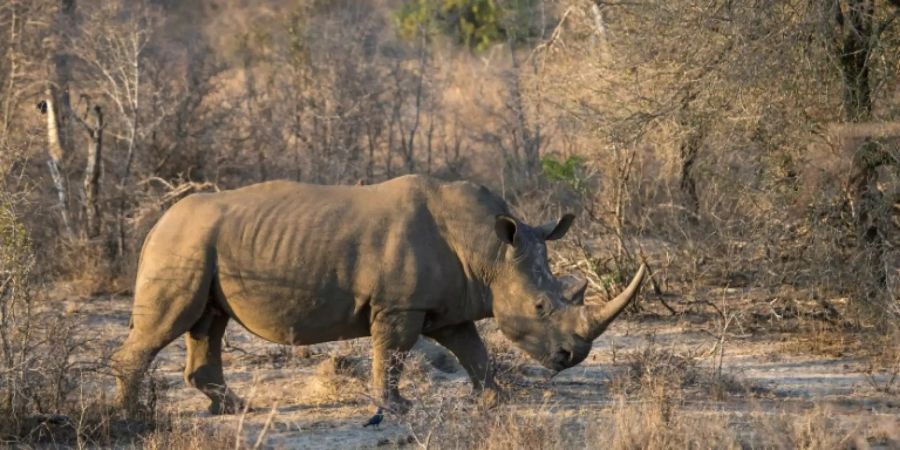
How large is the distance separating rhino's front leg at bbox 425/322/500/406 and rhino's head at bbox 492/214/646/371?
22 cm

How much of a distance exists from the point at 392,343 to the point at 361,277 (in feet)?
1.44

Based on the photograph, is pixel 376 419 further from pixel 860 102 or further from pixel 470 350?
pixel 860 102

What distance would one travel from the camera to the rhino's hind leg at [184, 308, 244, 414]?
9.61m

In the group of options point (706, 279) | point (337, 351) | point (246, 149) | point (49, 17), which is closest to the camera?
point (337, 351)

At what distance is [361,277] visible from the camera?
9195mm

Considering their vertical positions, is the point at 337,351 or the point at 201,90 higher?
the point at 201,90

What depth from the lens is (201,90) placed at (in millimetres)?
16625

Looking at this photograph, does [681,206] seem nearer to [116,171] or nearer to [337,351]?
[337,351]

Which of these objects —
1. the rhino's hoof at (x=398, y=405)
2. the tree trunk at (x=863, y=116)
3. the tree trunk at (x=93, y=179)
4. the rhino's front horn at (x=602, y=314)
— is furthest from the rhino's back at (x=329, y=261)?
the tree trunk at (x=93, y=179)

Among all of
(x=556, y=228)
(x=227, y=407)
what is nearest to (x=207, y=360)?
(x=227, y=407)

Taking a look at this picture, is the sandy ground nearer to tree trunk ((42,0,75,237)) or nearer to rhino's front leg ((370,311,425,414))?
rhino's front leg ((370,311,425,414))

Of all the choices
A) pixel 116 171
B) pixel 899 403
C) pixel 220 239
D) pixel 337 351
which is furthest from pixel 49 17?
pixel 899 403

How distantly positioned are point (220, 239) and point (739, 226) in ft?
16.0

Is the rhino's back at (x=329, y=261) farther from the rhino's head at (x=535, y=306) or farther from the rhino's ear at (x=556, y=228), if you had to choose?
the rhino's ear at (x=556, y=228)
